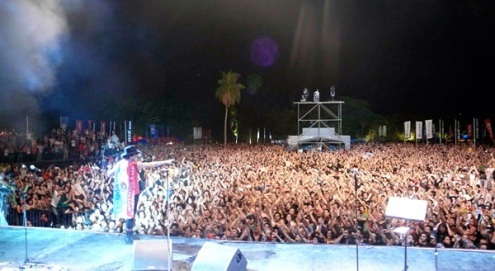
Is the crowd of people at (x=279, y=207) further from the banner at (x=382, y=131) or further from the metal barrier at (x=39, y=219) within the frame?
the banner at (x=382, y=131)

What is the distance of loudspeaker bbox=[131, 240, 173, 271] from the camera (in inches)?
145

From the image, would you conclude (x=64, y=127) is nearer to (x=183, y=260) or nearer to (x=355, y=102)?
(x=183, y=260)

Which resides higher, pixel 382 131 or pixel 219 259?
pixel 382 131

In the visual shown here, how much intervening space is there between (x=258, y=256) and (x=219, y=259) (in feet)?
4.00

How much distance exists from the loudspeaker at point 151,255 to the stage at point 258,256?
0.08 metres

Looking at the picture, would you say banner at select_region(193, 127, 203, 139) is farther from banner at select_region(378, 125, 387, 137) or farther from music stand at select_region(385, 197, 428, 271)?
music stand at select_region(385, 197, 428, 271)

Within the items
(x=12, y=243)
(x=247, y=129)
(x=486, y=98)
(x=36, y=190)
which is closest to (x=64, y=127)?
(x=36, y=190)

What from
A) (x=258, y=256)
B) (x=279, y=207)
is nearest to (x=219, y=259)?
(x=258, y=256)

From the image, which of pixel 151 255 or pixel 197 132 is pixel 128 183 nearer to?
pixel 151 255

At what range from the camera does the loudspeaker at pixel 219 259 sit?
11.6 feet

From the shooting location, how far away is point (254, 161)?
1586 cm

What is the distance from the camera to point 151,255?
3744 mm

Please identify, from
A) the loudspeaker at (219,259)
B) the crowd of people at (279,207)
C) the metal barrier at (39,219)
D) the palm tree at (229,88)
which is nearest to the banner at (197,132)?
the palm tree at (229,88)

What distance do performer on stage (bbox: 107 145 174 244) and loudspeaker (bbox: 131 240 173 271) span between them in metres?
1.39
